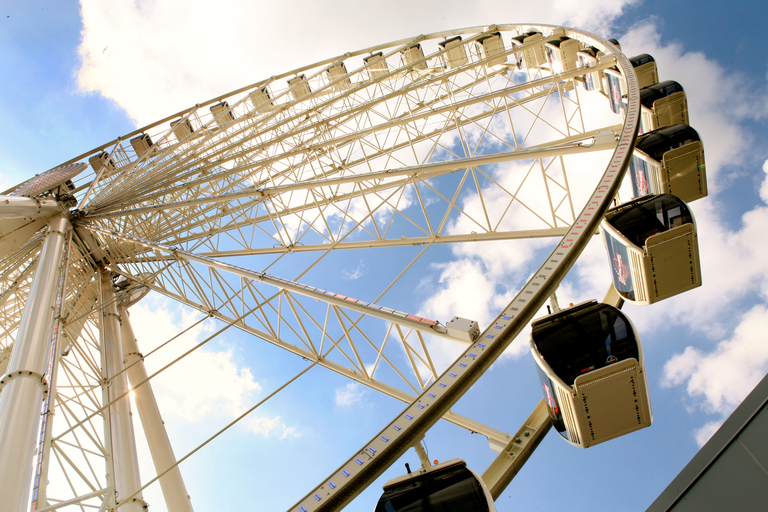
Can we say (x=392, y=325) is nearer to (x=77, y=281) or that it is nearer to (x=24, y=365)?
(x=24, y=365)

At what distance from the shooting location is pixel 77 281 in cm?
1413

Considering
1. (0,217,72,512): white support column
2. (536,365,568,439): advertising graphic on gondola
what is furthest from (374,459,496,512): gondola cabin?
(0,217,72,512): white support column

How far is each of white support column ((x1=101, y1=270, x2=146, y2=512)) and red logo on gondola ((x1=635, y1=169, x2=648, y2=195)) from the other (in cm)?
915

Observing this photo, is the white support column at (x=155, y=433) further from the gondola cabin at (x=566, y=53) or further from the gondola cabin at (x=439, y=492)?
the gondola cabin at (x=566, y=53)

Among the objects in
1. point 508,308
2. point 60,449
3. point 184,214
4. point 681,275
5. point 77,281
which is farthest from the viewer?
point 184,214

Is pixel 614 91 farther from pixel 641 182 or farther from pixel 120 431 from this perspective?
pixel 120 431

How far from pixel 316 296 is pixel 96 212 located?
975cm

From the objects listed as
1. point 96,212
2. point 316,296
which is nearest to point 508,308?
point 316,296

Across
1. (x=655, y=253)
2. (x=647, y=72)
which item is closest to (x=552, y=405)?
(x=655, y=253)

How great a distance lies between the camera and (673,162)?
6.58 meters

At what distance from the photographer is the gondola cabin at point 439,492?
11.0 ft

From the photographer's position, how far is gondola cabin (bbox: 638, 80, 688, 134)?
27.8 ft

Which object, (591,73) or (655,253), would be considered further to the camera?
(591,73)

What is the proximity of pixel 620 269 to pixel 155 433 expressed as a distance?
31.3 feet
